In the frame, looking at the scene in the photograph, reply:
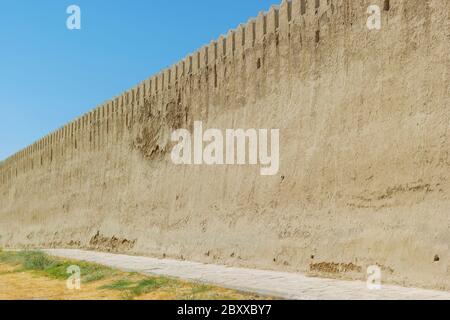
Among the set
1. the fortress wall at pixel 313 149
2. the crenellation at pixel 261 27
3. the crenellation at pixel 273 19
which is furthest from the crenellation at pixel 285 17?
the crenellation at pixel 261 27

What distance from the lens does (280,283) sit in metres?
6.11

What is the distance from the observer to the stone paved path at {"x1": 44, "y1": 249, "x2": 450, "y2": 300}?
5141mm

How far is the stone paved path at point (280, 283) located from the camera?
16.9ft

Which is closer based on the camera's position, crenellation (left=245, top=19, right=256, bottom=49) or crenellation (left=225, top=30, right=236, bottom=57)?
crenellation (left=245, top=19, right=256, bottom=49)

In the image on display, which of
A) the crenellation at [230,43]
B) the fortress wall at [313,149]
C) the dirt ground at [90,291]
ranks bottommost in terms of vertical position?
the dirt ground at [90,291]

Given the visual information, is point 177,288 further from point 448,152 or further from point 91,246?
point 91,246

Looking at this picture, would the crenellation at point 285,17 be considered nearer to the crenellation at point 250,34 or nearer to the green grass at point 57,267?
the crenellation at point 250,34

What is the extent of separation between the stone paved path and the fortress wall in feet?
1.08

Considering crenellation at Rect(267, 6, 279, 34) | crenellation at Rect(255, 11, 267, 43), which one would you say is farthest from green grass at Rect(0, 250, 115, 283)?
crenellation at Rect(267, 6, 279, 34)

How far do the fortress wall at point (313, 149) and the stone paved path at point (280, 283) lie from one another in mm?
331

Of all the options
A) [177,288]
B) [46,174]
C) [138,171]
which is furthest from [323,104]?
[46,174]

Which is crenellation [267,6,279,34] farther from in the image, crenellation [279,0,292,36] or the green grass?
the green grass

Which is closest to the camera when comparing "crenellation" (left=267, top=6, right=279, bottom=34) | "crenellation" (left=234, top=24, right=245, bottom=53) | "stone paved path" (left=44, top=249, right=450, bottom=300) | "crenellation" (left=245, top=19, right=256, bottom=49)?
"stone paved path" (left=44, top=249, right=450, bottom=300)
